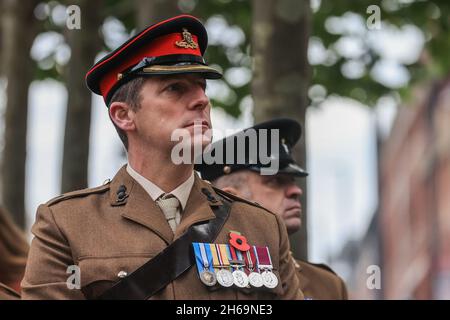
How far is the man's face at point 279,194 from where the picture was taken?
591 centimetres

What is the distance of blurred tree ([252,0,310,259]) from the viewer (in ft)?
23.2

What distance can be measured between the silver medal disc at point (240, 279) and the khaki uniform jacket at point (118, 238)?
2 cm

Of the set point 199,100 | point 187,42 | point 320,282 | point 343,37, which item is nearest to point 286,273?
point 199,100

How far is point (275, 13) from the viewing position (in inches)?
285

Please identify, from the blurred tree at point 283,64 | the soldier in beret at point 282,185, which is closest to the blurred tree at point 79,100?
the blurred tree at point 283,64

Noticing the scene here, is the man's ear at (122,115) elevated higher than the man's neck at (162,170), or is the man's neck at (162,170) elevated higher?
the man's ear at (122,115)

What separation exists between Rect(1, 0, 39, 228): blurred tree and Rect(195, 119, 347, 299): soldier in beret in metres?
6.44

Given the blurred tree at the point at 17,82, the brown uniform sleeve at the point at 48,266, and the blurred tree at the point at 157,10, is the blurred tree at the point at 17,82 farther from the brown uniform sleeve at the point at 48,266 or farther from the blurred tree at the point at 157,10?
the brown uniform sleeve at the point at 48,266

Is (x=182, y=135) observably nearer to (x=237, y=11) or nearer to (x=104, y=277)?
(x=104, y=277)

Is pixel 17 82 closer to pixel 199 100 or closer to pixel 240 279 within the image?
pixel 199 100

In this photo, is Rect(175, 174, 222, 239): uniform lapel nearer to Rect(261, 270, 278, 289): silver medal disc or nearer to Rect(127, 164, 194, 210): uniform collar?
Rect(127, 164, 194, 210): uniform collar

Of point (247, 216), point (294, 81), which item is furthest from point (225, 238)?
point (294, 81)

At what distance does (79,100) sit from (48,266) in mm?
6461

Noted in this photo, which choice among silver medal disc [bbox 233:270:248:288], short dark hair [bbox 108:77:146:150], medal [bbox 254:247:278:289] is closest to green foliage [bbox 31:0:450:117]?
short dark hair [bbox 108:77:146:150]
